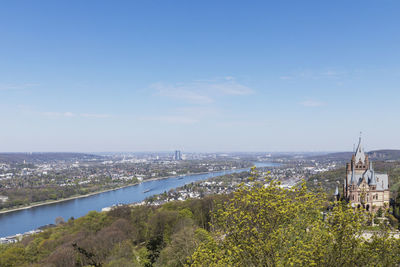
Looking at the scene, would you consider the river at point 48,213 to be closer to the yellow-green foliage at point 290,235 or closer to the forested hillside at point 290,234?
the forested hillside at point 290,234

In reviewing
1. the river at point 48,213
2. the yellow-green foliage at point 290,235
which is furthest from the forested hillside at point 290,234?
the river at point 48,213

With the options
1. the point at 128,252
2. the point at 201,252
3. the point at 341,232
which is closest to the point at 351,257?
the point at 341,232

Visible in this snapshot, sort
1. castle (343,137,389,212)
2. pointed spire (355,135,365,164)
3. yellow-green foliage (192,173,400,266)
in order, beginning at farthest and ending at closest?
1. pointed spire (355,135,365,164)
2. castle (343,137,389,212)
3. yellow-green foliage (192,173,400,266)

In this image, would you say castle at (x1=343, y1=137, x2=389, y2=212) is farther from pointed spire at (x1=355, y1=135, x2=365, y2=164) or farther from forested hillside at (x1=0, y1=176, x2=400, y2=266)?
forested hillside at (x1=0, y1=176, x2=400, y2=266)

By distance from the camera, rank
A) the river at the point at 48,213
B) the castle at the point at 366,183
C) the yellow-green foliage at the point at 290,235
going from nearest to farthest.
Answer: the yellow-green foliage at the point at 290,235
the castle at the point at 366,183
the river at the point at 48,213

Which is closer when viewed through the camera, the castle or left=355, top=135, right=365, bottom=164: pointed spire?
the castle

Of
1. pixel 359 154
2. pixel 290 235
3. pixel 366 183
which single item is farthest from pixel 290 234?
pixel 359 154

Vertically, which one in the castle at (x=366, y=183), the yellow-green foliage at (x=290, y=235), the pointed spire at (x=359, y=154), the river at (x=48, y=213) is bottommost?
the river at (x=48, y=213)

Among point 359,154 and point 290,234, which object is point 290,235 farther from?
point 359,154

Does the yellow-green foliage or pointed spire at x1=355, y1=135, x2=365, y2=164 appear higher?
pointed spire at x1=355, y1=135, x2=365, y2=164

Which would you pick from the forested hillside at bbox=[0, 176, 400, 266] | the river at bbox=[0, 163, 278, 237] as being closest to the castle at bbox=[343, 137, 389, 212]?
the forested hillside at bbox=[0, 176, 400, 266]

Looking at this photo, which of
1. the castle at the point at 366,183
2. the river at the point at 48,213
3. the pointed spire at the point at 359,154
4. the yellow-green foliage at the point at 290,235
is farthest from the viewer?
the river at the point at 48,213
